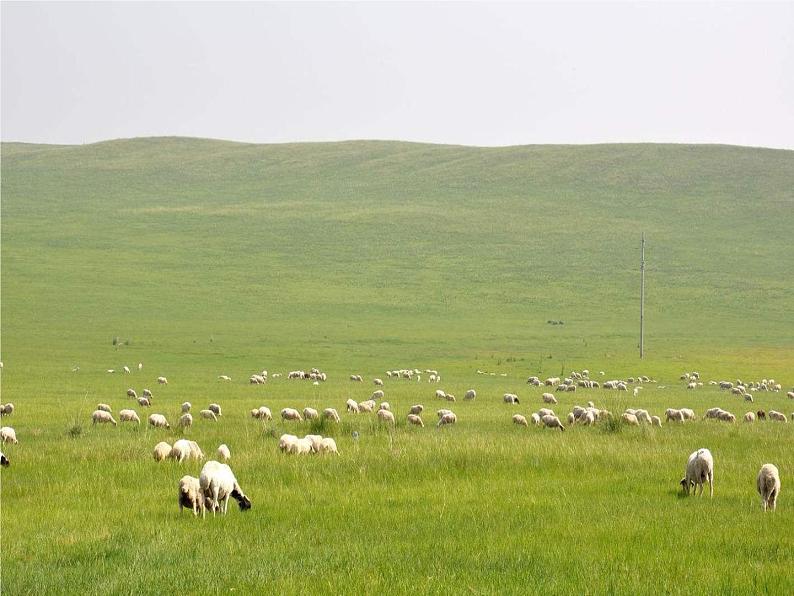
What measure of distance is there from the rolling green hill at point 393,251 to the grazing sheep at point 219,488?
3059 cm

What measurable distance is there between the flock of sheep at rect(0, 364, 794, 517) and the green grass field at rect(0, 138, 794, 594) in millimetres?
326

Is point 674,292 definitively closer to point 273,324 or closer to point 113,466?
point 273,324

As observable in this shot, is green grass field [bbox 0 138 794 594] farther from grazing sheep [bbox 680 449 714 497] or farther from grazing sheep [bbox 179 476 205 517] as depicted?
grazing sheep [bbox 680 449 714 497]

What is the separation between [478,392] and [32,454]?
18.2m

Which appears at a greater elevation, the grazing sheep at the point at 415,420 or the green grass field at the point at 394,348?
the green grass field at the point at 394,348

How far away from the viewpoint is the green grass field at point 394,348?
32.1 feet

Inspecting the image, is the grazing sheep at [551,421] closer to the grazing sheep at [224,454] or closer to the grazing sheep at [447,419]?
the grazing sheep at [447,419]

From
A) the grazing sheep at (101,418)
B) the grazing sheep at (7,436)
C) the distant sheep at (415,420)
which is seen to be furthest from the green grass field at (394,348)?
the grazing sheep at (101,418)

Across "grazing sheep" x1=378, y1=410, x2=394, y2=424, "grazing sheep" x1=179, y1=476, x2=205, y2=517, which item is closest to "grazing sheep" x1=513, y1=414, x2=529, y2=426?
"grazing sheep" x1=378, y1=410, x2=394, y2=424

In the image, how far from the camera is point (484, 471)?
14.8 meters

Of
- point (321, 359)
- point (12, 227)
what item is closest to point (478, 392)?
point (321, 359)

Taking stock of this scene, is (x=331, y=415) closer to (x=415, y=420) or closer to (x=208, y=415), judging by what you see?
(x=415, y=420)

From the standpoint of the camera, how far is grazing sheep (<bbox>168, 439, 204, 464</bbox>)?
15069mm

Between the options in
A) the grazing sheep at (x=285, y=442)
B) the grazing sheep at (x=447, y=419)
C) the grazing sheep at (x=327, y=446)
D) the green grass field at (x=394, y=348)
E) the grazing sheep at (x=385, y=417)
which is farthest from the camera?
the grazing sheep at (x=385, y=417)
